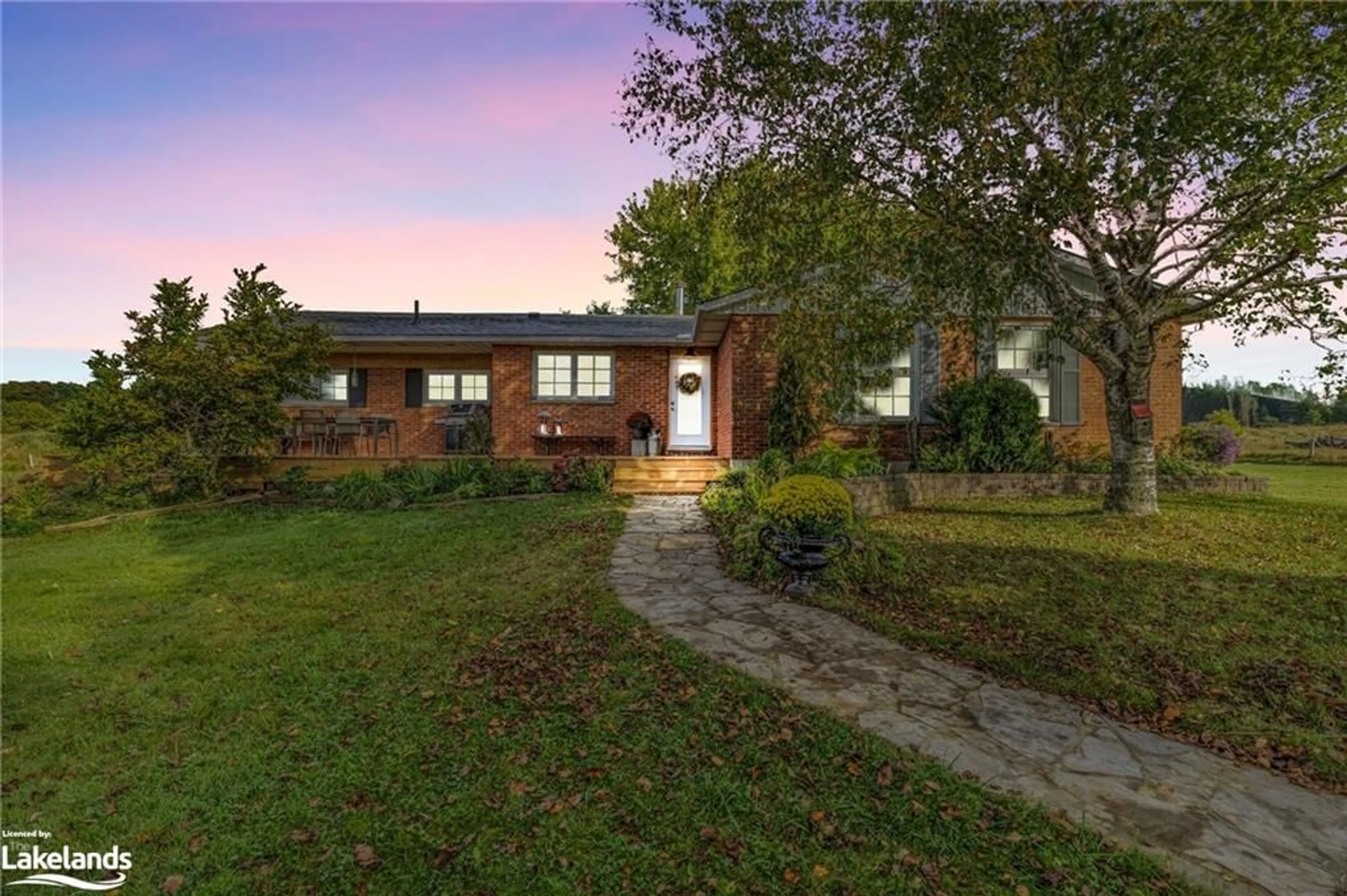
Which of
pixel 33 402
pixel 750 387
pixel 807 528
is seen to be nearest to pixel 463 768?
pixel 807 528

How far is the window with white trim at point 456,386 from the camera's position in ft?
47.8

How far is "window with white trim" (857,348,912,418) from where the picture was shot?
11.2 m

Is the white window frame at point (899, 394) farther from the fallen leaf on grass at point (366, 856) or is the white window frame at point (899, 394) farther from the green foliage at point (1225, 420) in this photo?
the green foliage at point (1225, 420)

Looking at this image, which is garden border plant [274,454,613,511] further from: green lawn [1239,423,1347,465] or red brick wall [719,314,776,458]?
green lawn [1239,423,1347,465]

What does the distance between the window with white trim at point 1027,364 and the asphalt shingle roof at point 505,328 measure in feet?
20.0

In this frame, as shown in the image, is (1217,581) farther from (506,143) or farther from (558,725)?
(506,143)

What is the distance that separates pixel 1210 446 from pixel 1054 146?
8.33m

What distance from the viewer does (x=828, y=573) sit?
5.25 m

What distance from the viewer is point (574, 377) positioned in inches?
543

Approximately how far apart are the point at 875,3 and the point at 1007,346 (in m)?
7.30

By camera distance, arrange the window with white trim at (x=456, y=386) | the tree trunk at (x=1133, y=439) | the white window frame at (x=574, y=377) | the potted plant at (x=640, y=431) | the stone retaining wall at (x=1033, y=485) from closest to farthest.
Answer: the tree trunk at (x=1133, y=439)
the stone retaining wall at (x=1033, y=485)
the potted plant at (x=640, y=431)
the white window frame at (x=574, y=377)
the window with white trim at (x=456, y=386)

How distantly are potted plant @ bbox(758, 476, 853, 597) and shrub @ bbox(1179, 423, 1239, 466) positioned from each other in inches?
392

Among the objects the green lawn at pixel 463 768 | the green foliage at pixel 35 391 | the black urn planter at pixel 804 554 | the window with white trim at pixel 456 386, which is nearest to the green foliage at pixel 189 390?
the window with white trim at pixel 456 386

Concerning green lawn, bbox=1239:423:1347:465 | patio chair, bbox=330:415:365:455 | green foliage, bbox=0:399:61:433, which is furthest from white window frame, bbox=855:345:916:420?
green foliage, bbox=0:399:61:433
